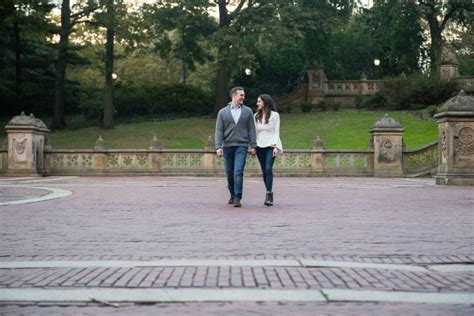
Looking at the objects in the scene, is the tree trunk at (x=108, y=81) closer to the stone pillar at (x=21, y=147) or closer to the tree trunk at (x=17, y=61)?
the tree trunk at (x=17, y=61)

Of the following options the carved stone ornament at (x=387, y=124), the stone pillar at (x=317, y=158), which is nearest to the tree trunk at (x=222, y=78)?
the stone pillar at (x=317, y=158)

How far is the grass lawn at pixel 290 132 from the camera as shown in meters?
34.8

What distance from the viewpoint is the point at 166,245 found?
20.5 ft

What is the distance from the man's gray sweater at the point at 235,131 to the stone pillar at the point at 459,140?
30.0 feet

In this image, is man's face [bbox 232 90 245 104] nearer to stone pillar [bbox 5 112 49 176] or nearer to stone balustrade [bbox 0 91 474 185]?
stone balustrade [bbox 0 91 474 185]

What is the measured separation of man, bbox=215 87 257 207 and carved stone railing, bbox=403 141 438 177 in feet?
52.5

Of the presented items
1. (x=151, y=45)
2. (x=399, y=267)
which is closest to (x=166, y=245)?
(x=399, y=267)

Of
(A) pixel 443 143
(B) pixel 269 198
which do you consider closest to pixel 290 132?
(A) pixel 443 143

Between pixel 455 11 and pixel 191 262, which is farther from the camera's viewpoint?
pixel 455 11

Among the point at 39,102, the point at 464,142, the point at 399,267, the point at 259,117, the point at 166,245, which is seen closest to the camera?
the point at 399,267

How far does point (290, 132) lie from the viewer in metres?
39.0

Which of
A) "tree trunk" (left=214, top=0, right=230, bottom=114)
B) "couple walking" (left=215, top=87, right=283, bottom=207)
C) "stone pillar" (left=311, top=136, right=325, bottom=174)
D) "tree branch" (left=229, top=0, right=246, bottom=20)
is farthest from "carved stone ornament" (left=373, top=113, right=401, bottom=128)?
"tree branch" (left=229, top=0, right=246, bottom=20)

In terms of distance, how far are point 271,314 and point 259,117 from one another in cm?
753

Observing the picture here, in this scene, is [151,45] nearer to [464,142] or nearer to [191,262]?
[464,142]
